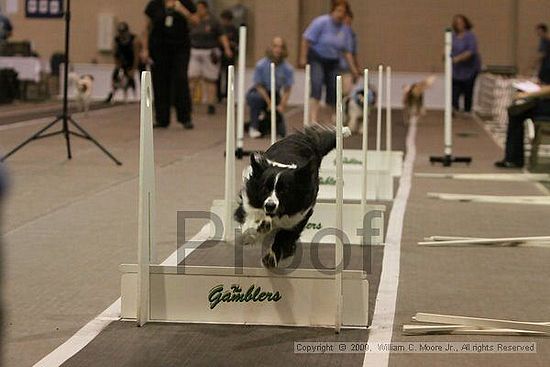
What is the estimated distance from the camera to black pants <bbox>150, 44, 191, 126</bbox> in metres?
15.5

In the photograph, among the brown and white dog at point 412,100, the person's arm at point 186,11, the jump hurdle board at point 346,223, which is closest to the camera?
the jump hurdle board at point 346,223

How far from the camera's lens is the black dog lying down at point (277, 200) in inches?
204

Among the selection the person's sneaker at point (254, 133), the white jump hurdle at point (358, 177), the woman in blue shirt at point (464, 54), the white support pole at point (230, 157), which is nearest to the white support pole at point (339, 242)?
the white support pole at point (230, 157)

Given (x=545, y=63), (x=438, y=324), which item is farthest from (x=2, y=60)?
(x=438, y=324)

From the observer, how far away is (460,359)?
4.35m

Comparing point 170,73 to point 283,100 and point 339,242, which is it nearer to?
point 283,100

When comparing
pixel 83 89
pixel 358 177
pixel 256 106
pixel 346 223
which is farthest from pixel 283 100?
pixel 346 223

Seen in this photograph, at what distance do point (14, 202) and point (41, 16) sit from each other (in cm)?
1828

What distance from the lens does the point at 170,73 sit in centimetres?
1571

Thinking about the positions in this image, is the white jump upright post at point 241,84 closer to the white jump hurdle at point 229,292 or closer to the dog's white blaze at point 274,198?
the dog's white blaze at point 274,198

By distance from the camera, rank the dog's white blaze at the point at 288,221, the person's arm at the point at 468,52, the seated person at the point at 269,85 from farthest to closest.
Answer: the person's arm at the point at 468,52 → the seated person at the point at 269,85 → the dog's white blaze at the point at 288,221

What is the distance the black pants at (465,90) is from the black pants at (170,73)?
675 cm

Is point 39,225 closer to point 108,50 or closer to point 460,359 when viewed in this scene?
point 460,359

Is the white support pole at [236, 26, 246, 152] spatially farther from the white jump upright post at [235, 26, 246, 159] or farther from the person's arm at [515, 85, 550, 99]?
the person's arm at [515, 85, 550, 99]
